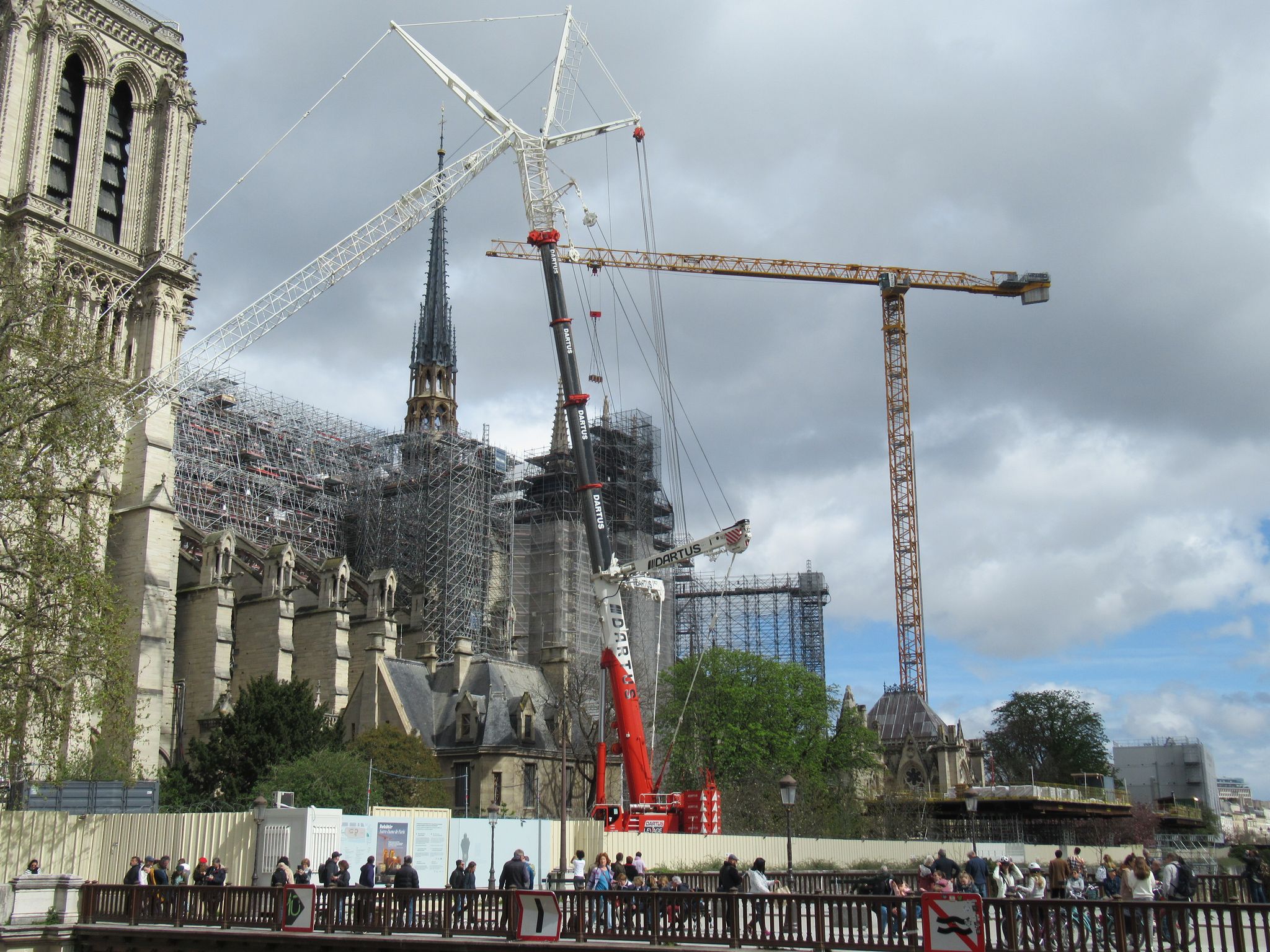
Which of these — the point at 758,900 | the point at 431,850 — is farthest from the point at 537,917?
the point at 431,850

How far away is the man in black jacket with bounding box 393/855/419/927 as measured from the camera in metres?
20.5

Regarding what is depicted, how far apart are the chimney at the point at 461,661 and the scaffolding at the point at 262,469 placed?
14760 millimetres

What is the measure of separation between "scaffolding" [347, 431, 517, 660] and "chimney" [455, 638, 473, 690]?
3359mm

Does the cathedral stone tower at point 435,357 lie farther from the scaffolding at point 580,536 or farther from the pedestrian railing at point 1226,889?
the pedestrian railing at point 1226,889

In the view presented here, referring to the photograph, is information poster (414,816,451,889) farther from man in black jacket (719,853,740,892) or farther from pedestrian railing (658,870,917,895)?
man in black jacket (719,853,740,892)

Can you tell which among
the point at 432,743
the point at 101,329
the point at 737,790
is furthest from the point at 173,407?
the point at 737,790

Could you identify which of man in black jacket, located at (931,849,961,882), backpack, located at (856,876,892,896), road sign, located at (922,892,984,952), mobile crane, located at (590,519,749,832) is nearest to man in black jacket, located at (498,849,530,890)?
backpack, located at (856,876,892,896)

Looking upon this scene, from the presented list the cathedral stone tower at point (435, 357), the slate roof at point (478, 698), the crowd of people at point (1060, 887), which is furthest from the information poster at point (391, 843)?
the cathedral stone tower at point (435, 357)

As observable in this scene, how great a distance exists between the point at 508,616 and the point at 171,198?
2855 cm

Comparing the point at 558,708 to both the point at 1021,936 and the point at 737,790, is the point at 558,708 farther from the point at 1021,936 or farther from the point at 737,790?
the point at 1021,936

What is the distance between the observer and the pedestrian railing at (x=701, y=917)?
52.9 ft

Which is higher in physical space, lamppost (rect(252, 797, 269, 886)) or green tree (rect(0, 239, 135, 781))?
green tree (rect(0, 239, 135, 781))

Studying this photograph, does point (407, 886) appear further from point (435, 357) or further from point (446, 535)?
point (435, 357)

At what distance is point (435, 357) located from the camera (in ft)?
326
